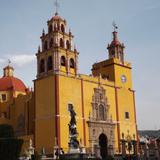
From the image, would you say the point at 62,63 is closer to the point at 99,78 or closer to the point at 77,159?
the point at 99,78

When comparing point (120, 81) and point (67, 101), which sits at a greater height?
point (120, 81)

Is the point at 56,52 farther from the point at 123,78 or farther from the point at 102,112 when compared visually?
the point at 123,78

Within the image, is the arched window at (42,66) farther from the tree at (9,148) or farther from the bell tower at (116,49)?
the tree at (9,148)

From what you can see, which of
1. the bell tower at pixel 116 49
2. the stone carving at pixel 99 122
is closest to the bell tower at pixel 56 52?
the stone carving at pixel 99 122

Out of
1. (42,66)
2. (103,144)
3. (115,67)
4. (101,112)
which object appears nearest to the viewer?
(42,66)

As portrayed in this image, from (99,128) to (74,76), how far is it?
854 centimetres

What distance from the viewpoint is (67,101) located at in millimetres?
51844

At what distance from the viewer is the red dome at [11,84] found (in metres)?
65.8

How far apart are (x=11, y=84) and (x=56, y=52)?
52.8ft

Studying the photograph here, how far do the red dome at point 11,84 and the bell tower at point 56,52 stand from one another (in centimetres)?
1188

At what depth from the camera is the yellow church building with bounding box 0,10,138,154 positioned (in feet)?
168

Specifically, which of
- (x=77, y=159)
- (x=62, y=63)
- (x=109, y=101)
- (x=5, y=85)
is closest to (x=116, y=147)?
(x=109, y=101)

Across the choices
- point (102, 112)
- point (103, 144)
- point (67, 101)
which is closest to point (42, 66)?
point (67, 101)

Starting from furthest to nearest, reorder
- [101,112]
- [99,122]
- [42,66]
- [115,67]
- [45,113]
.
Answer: [115,67], [101,112], [99,122], [42,66], [45,113]
